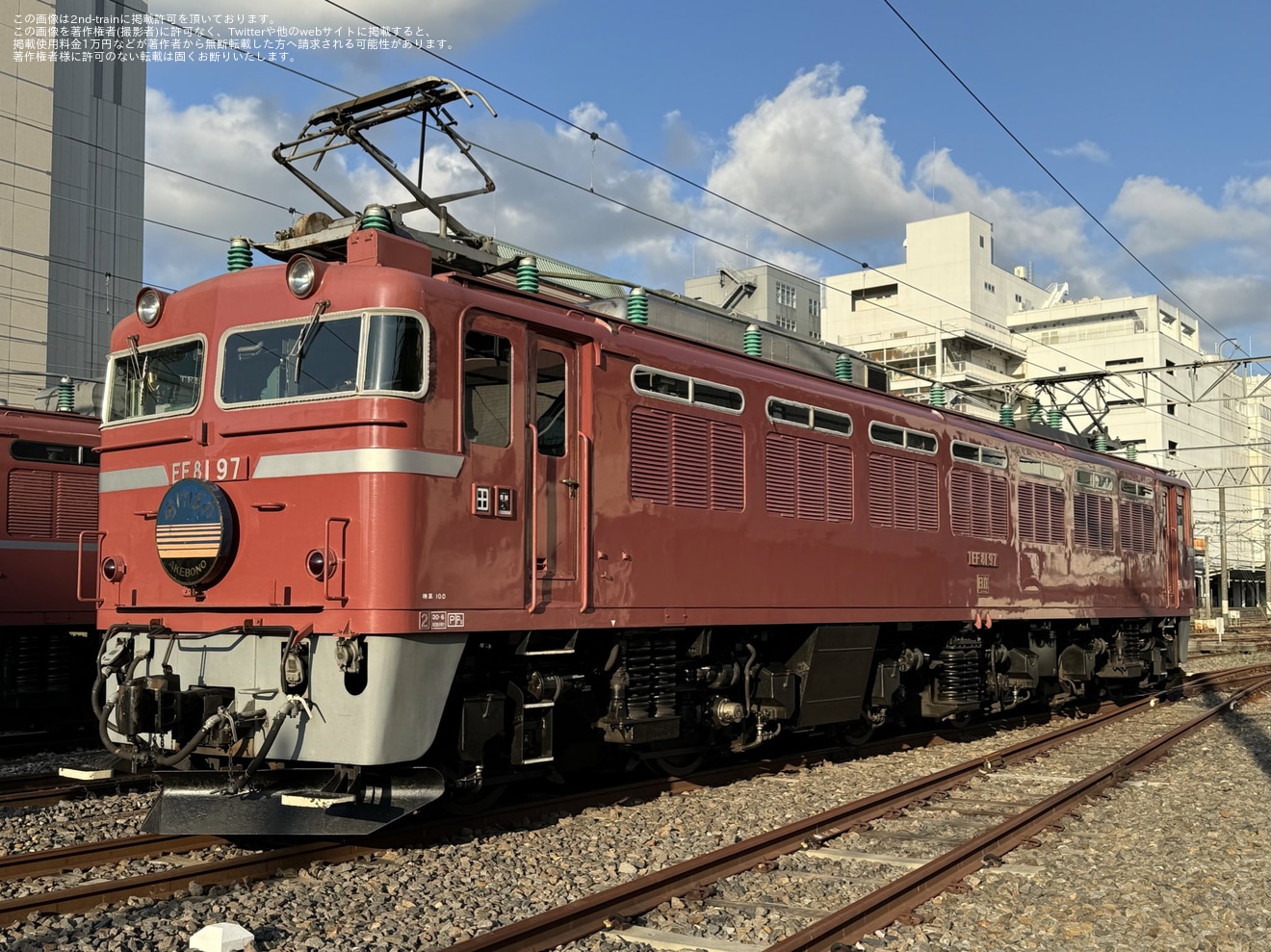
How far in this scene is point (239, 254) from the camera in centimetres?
928

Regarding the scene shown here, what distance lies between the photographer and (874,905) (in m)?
6.60

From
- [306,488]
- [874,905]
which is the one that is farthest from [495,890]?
[306,488]

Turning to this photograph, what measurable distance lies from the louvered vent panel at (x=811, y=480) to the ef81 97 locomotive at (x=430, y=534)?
44 millimetres

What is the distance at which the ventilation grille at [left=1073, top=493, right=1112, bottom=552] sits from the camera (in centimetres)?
1745

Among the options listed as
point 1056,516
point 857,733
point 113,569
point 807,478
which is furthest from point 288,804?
point 1056,516

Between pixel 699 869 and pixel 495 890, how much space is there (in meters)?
1.28

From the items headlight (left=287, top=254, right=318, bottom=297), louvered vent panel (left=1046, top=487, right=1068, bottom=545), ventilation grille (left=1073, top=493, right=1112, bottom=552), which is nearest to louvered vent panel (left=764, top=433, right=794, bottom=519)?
headlight (left=287, top=254, right=318, bottom=297)

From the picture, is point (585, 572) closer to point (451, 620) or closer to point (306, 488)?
point (451, 620)

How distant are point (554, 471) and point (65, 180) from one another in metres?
48.1

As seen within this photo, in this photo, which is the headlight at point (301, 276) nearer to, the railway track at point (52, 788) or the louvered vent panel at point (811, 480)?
the railway track at point (52, 788)

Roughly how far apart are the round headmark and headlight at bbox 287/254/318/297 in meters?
1.48

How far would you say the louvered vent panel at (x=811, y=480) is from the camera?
1161 centimetres

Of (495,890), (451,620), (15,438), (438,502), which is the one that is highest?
(15,438)

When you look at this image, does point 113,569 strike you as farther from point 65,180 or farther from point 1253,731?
point 65,180
